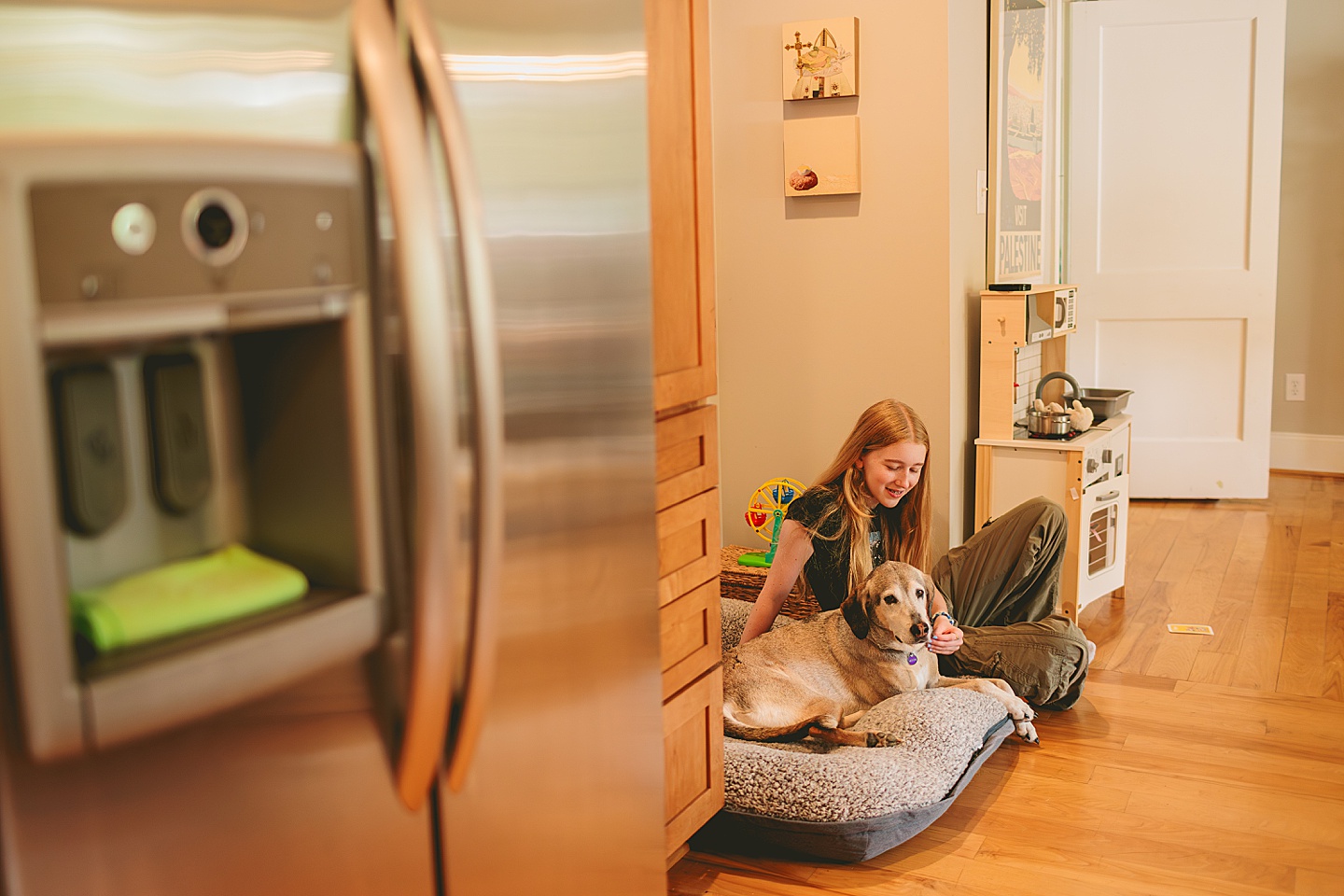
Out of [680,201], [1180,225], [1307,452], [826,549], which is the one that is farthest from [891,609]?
[1307,452]

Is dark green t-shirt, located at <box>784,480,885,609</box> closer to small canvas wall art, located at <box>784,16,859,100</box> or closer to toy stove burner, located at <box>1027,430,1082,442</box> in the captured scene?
toy stove burner, located at <box>1027,430,1082,442</box>

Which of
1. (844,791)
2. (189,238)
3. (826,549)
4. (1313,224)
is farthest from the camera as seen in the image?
(1313,224)

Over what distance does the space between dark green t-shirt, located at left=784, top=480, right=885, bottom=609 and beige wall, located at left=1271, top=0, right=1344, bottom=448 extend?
3.73 meters

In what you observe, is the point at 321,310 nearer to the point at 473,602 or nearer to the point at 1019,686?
the point at 473,602

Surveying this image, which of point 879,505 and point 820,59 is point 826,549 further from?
point 820,59

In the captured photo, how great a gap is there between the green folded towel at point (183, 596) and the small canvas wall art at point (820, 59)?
2.97 meters

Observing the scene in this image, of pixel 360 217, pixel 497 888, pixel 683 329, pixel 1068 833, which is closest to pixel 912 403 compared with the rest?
pixel 1068 833

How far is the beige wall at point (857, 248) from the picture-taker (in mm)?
3432

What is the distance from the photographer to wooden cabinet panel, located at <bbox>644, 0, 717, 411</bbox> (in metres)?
1.70

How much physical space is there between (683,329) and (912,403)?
6.20 feet

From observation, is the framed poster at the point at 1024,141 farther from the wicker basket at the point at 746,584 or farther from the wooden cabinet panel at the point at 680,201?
the wooden cabinet panel at the point at 680,201

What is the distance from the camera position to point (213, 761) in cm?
81

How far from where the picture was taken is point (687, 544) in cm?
192

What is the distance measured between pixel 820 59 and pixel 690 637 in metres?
2.17
